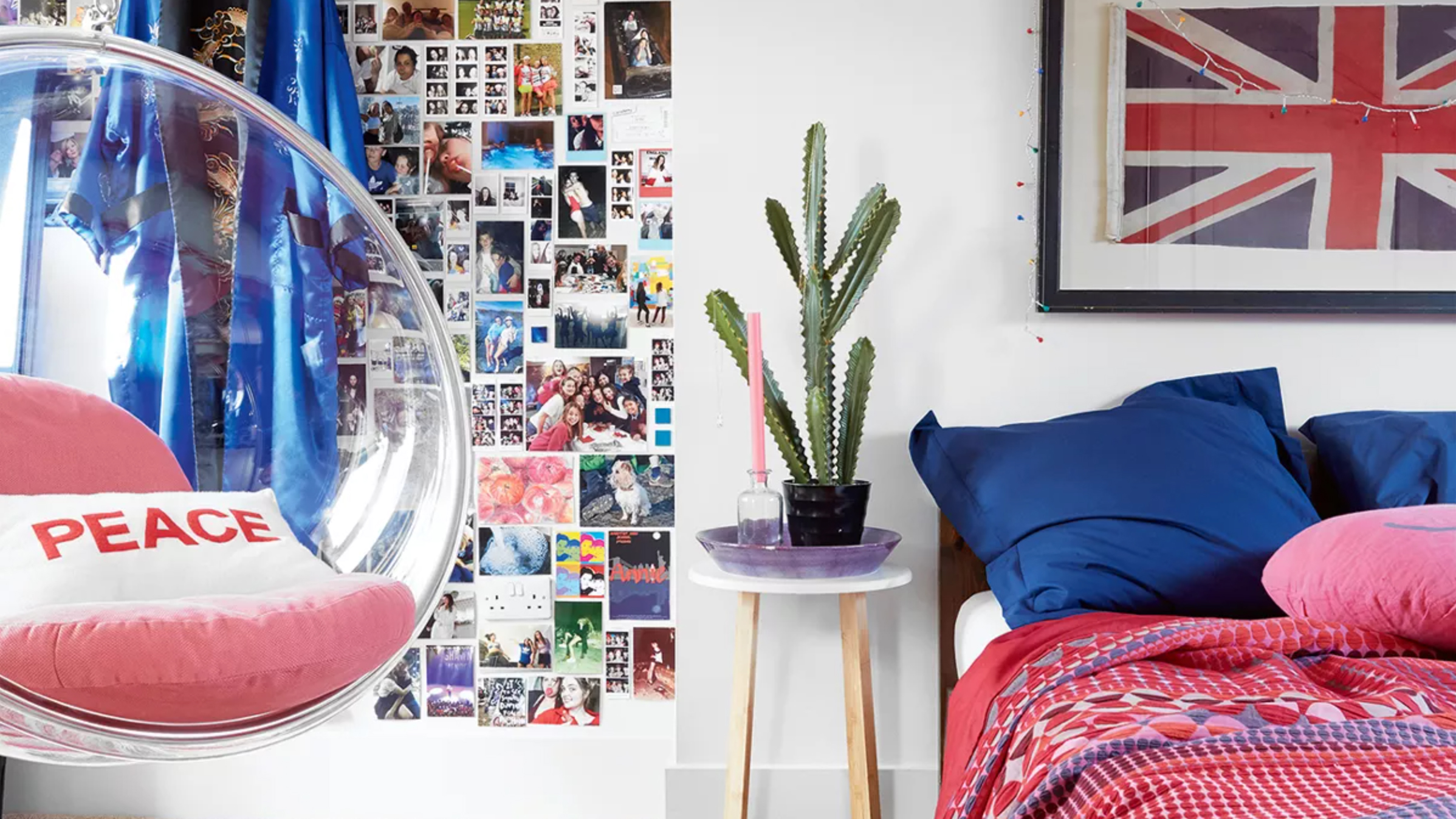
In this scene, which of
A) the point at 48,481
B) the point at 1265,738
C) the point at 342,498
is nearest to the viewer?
the point at 1265,738

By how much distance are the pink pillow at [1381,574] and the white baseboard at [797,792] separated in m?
0.86

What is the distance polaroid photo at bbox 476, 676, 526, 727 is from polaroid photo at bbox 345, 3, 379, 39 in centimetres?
147

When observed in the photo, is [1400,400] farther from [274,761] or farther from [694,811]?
[274,761]

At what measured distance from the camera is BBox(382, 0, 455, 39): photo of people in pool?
2.32m

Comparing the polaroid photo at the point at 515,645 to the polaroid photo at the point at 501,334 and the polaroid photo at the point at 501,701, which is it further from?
the polaroid photo at the point at 501,334

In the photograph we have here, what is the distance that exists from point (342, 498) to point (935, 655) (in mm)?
1142

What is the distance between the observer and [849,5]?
1.97 meters

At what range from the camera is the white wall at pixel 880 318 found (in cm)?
195

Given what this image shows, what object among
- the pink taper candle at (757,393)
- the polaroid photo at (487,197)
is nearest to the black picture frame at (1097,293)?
the pink taper candle at (757,393)

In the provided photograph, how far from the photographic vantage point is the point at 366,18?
7.61 ft

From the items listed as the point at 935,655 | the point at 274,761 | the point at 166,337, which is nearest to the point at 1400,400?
the point at 935,655

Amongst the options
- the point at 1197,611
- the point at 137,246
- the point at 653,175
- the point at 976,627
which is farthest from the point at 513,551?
the point at 1197,611

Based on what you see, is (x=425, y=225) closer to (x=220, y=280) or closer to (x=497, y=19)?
(x=497, y=19)

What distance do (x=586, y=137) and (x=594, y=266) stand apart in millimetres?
288
